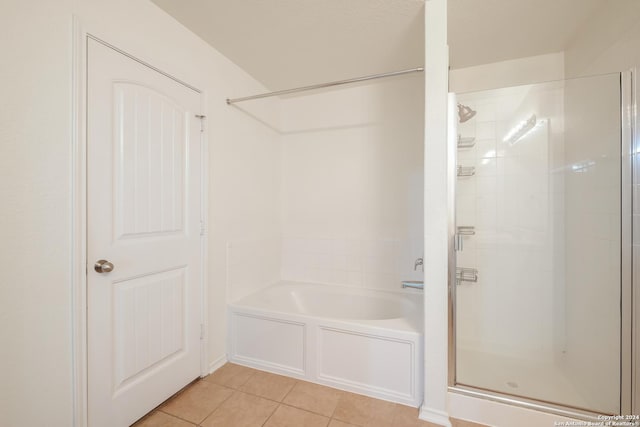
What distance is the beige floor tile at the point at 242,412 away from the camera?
146 cm

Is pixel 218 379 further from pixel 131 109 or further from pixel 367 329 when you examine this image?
pixel 131 109

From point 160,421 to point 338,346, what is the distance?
1.11 metres

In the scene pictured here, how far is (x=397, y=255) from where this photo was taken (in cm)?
247

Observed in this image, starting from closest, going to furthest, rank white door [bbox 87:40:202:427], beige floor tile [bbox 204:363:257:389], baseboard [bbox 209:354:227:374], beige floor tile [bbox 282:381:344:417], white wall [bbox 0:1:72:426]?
1. white wall [bbox 0:1:72:426]
2. white door [bbox 87:40:202:427]
3. beige floor tile [bbox 282:381:344:417]
4. beige floor tile [bbox 204:363:257:389]
5. baseboard [bbox 209:354:227:374]

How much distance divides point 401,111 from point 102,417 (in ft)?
9.76

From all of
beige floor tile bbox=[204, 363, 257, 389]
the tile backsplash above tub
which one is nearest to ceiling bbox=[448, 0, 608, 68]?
the tile backsplash above tub

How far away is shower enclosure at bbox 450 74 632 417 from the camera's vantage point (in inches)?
57.1

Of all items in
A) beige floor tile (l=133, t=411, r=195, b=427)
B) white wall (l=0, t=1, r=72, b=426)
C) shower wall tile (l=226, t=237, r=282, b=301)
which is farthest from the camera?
shower wall tile (l=226, t=237, r=282, b=301)

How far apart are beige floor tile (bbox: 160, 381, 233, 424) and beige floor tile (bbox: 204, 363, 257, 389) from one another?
48 mm

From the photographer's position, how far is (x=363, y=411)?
5.16 feet

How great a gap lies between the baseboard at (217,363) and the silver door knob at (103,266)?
1.09 metres

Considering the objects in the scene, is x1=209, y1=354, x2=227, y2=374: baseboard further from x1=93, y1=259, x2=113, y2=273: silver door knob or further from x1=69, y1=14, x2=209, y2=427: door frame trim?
x1=93, y1=259, x2=113, y2=273: silver door knob

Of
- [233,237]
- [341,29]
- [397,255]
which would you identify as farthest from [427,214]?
[233,237]

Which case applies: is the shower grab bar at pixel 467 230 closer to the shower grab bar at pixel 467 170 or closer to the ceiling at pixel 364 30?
the shower grab bar at pixel 467 170
